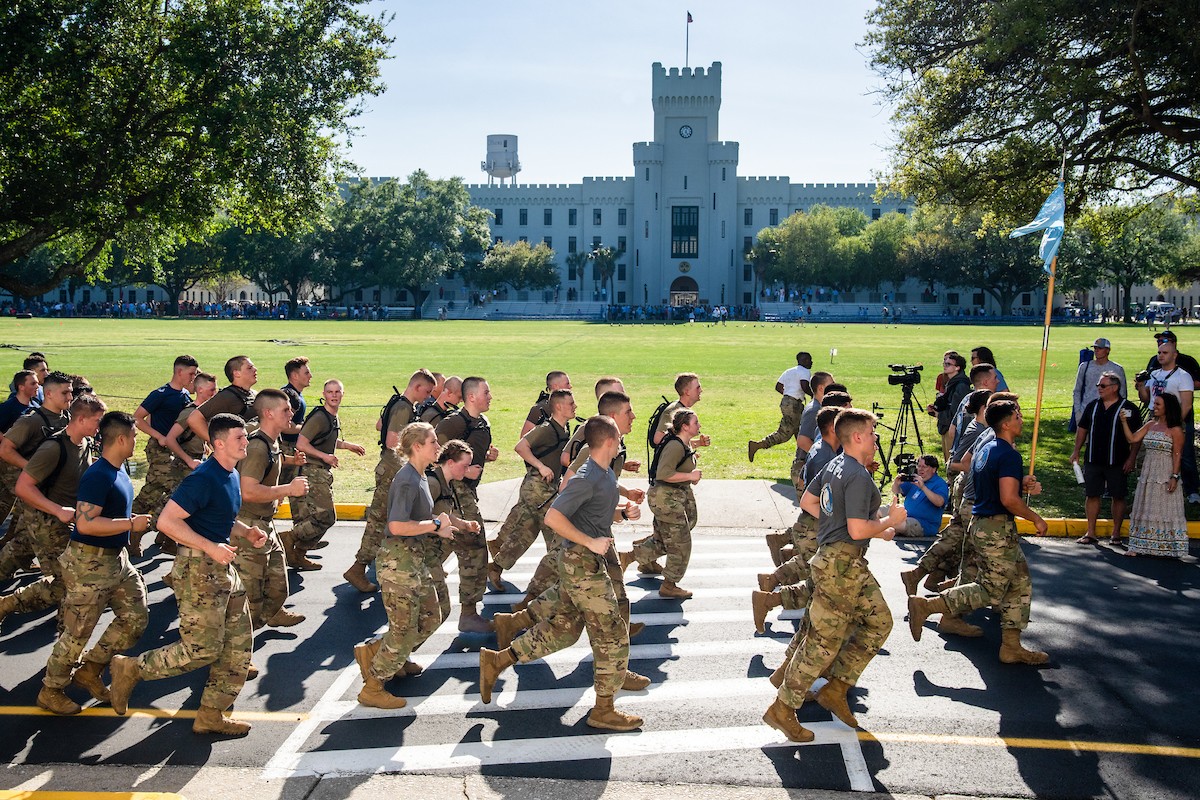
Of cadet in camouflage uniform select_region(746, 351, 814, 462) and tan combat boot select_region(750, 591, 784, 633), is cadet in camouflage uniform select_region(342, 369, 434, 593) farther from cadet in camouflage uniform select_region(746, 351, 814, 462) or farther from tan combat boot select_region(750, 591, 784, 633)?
cadet in camouflage uniform select_region(746, 351, 814, 462)

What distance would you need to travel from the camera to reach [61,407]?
9016mm

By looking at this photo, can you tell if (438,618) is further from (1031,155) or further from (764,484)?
(1031,155)

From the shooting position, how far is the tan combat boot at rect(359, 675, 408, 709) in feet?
21.8

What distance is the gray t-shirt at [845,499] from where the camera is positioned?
6145 millimetres

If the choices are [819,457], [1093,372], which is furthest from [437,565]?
[1093,372]

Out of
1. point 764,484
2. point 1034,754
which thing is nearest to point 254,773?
point 1034,754

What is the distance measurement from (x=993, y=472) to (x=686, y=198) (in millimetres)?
109185

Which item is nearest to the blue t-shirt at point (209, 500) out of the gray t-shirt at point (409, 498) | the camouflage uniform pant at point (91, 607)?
the camouflage uniform pant at point (91, 607)

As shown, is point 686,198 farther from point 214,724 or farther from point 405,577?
point 214,724

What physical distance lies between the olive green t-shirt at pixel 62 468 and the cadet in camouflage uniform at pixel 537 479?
371 centimetres

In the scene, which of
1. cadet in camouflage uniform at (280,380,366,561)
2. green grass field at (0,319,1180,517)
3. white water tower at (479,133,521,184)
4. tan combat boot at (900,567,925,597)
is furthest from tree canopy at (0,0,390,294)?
white water tower at (479,133,521,184)

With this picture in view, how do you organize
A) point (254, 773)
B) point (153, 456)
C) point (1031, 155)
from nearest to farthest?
point (254, 773), point (153, 456), point (1031, 155)

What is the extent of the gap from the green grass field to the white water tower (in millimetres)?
83640

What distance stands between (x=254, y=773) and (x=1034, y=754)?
4839 millimetres
